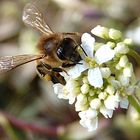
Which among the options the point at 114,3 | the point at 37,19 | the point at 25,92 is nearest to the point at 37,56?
the point at 37,19

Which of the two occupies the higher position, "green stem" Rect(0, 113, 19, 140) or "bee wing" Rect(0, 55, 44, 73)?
"bee wing" Rect(0, 55, 44, 73)

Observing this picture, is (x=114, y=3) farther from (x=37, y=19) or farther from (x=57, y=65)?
(x=57, y=65)

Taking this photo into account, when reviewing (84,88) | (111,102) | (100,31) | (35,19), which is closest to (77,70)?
(84,88)

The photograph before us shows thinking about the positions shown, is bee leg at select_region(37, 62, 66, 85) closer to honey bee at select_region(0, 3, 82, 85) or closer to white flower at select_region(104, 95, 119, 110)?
honey bee at select_region(0, 3, 82, 85)

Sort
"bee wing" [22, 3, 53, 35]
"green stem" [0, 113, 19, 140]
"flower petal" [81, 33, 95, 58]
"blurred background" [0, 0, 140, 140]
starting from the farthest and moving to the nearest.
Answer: "blurred background" [0, 0, 140, 140] → "green stem" [0, 113, 19, 140] → "bee wing" [22, 3, 53, 35] → "flower petal" [81, 33, 95, 58]

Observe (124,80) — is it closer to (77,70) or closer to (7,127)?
(77,70)

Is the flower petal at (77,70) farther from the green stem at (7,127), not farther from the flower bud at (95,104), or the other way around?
the green stem at (7,127)

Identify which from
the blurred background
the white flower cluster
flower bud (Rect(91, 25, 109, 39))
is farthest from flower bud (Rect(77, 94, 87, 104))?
the blurred background

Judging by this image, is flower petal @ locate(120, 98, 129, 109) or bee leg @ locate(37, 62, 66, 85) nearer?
flower petal @ locate(120, 98, 129, 109)
